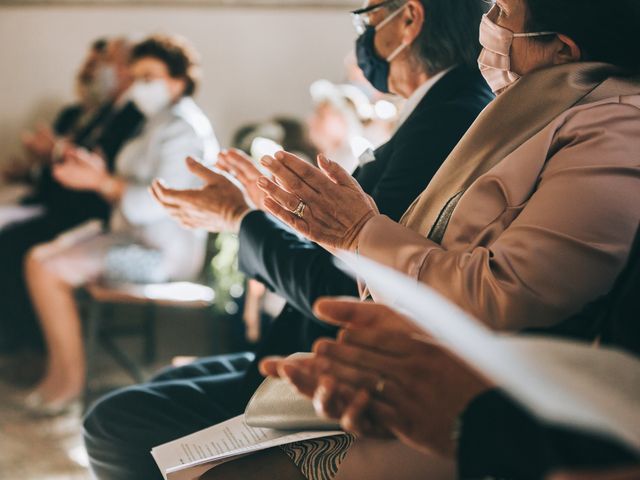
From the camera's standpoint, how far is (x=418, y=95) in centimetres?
150

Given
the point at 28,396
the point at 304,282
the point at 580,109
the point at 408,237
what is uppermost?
the point at 580,109

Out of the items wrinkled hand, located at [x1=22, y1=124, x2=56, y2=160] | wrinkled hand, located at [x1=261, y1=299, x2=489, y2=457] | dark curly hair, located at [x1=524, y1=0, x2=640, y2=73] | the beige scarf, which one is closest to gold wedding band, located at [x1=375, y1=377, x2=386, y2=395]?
wrinkled hand, located at [x1=261, y1=299, x2=489, y2=457]

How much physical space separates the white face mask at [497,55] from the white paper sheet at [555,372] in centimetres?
62

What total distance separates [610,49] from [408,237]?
39cm

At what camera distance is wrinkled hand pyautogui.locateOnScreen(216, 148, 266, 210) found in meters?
1.54

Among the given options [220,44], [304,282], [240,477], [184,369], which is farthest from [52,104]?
[240,477]

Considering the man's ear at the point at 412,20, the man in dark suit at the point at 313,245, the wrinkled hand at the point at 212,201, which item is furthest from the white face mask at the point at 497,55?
the wrinkled hand at the point at 212,201

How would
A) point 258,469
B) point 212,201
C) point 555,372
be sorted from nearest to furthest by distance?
1. point 555,372
2. point 258,469
3. point 212,201

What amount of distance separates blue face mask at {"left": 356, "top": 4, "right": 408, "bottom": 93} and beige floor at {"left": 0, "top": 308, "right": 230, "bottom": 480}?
158cm

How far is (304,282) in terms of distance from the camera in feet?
4.16

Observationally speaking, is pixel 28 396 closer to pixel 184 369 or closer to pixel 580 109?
pixel 184 369

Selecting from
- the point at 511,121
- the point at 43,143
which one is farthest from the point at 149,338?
the point at 511,121

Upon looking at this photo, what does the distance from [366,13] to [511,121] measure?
2.00 ft

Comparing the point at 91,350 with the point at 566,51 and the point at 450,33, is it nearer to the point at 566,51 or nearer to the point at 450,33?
the point at 450,33
